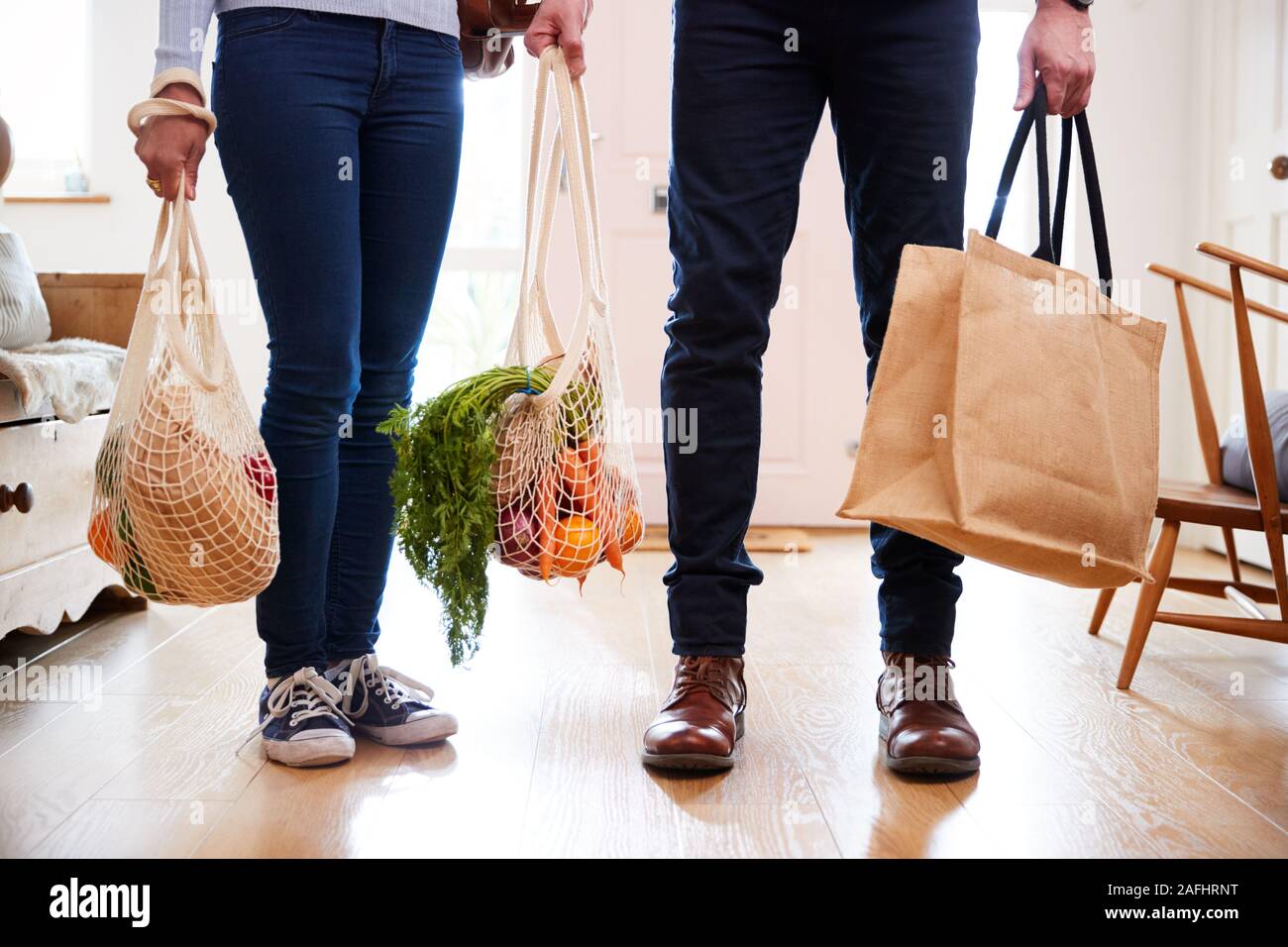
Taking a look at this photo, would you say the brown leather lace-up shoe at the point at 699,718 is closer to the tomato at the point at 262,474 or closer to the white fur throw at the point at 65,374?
the tomato at the point at 262,474

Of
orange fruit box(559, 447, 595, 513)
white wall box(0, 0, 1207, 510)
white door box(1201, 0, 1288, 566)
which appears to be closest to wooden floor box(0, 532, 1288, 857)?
orange fruit box(559, 447, 595, 513)

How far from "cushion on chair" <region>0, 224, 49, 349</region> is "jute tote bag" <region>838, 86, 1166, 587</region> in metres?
1.54

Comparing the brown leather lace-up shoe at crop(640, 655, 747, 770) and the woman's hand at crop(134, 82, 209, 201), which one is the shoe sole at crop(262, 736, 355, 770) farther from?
the woman's hand at crop(134, 82, 209, 201)

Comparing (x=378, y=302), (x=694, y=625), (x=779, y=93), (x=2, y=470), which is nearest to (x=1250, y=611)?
(x=694, y=625)

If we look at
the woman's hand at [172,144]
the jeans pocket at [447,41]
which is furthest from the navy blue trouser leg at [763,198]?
the woman's hand at [172,144]

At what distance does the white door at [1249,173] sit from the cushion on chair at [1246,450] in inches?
30.2

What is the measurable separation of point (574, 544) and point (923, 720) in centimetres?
43

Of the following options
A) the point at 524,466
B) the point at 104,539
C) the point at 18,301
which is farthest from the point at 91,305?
the point at 524,466

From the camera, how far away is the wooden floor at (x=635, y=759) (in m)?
1.06

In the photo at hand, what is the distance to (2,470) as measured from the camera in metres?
1.67

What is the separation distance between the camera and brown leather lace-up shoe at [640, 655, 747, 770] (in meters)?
1.21

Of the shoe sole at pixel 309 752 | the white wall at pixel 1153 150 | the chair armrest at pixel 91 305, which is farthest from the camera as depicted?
the white wall at pixel 1153 150

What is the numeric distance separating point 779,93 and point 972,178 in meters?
2.46

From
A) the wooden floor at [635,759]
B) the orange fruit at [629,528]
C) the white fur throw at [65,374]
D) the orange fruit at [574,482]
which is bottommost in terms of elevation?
the wooden floor at [635,759]
